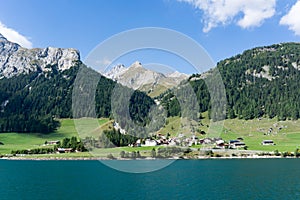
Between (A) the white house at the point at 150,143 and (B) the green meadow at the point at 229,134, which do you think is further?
(B) the green meadow at the point at 229,134

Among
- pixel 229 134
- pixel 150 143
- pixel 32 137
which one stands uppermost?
pixel 229 134

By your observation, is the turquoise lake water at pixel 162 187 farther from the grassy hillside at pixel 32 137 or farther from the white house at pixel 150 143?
the grassy hillside at pixel 32 137

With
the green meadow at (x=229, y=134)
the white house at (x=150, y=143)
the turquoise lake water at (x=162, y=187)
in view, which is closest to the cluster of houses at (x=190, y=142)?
the white house at (x=150, y=143)

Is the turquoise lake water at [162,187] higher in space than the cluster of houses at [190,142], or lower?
lower

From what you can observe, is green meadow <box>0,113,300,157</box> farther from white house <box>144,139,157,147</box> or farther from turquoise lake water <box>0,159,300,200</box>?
turquoise lake water <box>0,159,300,200</box>

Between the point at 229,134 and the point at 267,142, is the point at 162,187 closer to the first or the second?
the point at 267,142

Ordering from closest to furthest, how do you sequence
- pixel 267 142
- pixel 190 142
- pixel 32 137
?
pixel 190 142 → pixel 267 142 → pixel 32 137

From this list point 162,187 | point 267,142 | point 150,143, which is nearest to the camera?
point 162,187

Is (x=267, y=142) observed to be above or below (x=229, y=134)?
below

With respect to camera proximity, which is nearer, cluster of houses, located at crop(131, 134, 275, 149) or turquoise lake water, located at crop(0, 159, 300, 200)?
turquoise lake water, located at crop(0, 159, 300, 200)

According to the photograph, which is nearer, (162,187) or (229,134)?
(162,187)

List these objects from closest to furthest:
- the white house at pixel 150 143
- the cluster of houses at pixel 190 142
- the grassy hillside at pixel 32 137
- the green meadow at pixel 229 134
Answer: the white house at pixel 150 143, the green meadow at pixel 229 134, the cluster of houses at pixel 190 142, the grassy hillside at pixel 32 137

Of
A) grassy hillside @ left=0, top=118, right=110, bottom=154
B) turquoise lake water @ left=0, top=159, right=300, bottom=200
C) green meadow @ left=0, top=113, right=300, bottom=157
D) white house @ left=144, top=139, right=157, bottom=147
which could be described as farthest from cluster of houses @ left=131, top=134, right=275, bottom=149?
turquoise lake water @ left=0, top=159, right=300, bottom=200

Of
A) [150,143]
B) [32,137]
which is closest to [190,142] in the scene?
[150,143]
